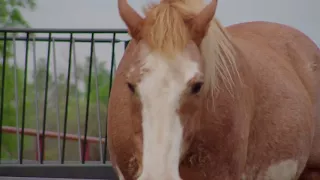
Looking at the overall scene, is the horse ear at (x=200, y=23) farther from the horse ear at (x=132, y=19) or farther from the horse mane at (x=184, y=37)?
the horse ear at (x=132, y=19)

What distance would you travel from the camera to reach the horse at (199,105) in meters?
2.40

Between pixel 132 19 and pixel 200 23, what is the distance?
24 centimetres

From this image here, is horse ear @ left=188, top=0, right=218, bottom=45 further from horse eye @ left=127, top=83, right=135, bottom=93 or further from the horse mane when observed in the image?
horse eye @ left=127, top=83, right=135, bottom=93

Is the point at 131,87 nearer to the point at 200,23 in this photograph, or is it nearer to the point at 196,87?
the point at 196,87

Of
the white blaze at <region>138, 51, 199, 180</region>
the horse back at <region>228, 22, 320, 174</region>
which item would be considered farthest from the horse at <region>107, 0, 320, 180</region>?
the horse back at <region>228, 22, 320, 174</region>

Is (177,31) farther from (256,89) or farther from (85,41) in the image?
(85,41)

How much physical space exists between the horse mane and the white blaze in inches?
2.7

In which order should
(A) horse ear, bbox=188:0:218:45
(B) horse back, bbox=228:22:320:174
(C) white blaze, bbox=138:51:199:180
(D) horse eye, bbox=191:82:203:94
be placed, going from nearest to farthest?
(C) white blaze, bbox=138:51:199:180 → (D) horse eye, bbox=191:82:203:94 → (A) horse ear, bbox=188:0:218:45 → (B) horse back, bbox=228:22:320:174

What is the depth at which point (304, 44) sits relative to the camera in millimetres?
4371

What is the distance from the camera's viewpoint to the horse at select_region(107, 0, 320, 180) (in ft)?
7.88

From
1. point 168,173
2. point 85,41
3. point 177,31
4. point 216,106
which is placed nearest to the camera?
point 168,173

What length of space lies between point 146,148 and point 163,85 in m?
0.21

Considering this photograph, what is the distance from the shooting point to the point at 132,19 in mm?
2639

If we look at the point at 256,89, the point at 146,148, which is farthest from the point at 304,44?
the point at 146,148
